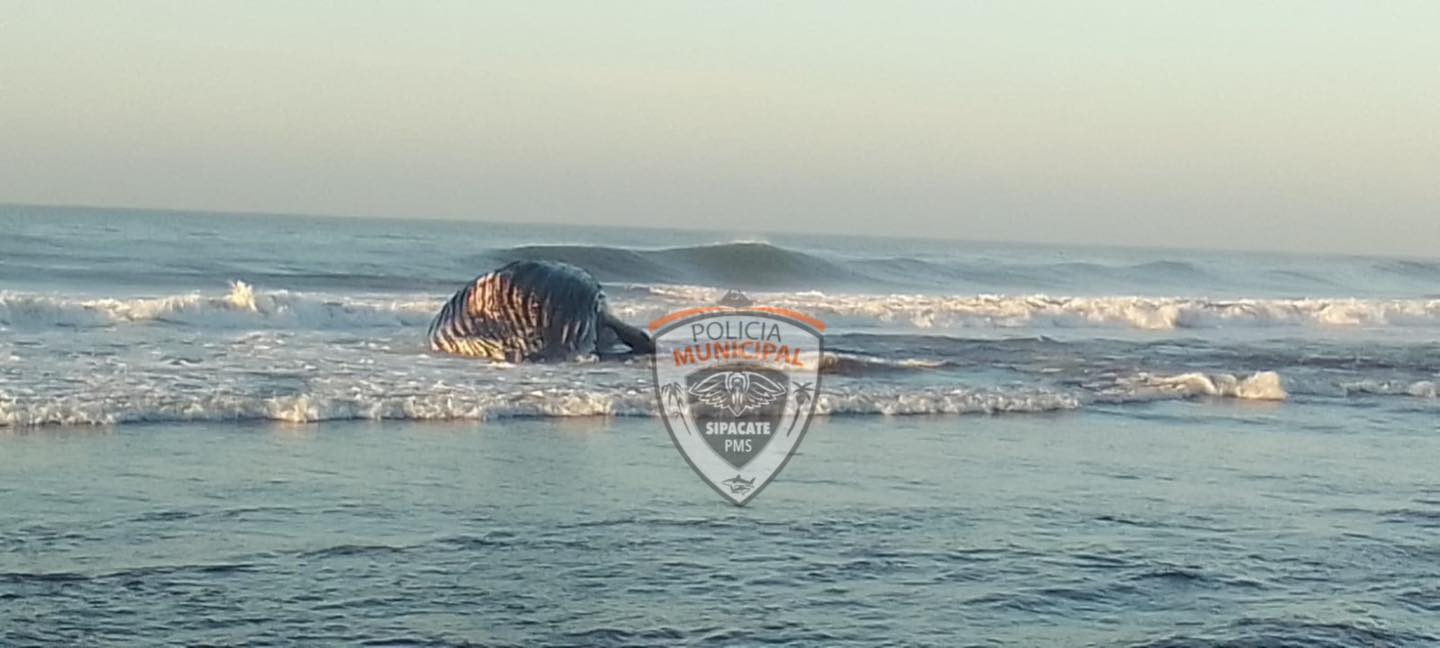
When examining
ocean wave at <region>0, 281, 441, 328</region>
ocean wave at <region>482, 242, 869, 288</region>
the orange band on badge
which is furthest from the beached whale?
ocean wave at <region>482, 242, 869, 288</region>

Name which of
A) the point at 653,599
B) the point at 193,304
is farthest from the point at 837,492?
the point at 193,304

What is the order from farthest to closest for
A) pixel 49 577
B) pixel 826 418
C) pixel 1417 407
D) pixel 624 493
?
pixel 1417 407
pixel 826 418
pixel 624 493
pixel 49 577

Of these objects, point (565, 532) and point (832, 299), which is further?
point (832, 299)

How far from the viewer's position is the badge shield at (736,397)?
8445 millimetres

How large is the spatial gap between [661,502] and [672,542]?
82 centimetres

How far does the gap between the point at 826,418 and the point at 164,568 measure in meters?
5.31

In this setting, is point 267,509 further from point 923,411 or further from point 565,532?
point 923,411

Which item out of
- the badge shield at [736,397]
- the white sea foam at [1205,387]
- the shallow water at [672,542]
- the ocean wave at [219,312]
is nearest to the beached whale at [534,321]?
the badge shield at [736,397]

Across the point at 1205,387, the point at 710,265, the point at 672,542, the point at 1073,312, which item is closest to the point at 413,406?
the point at 672,542

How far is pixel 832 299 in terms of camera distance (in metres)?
22.7

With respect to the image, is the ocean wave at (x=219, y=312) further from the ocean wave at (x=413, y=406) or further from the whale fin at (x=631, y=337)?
the ocean wave at (x=413, y=406)

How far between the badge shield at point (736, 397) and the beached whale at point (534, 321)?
54cm

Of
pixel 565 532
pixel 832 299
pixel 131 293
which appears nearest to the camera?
pixel 565 532

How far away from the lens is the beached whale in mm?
12781
